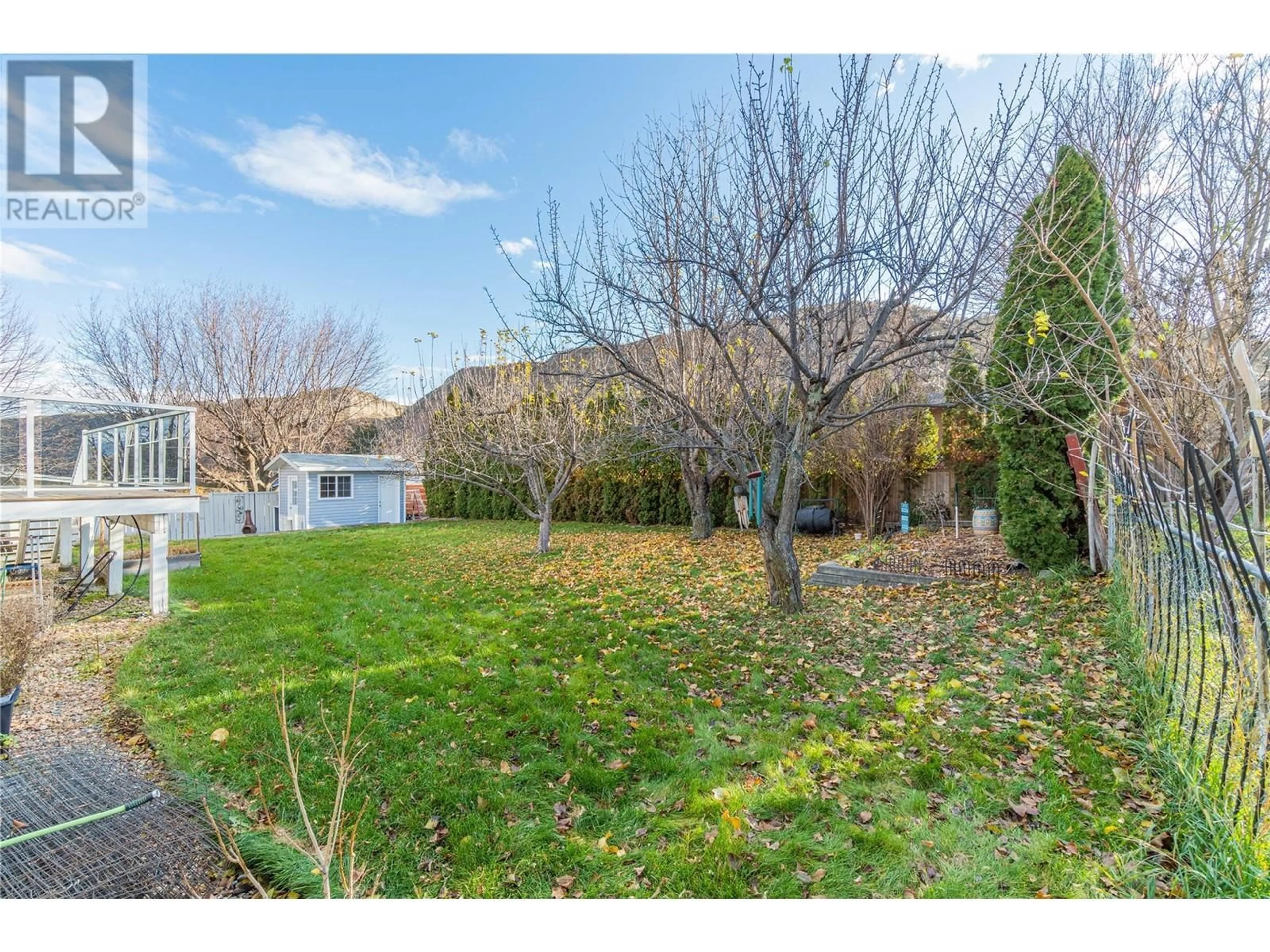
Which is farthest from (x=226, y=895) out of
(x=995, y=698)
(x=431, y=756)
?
(x=995, y=698)

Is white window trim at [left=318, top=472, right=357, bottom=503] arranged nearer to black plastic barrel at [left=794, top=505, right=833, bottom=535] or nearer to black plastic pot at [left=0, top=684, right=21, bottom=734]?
black plastic barrel at [left=794, top=505, right=833, bottom=535]

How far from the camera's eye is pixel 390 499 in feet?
55.5

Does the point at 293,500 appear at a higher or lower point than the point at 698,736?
higher

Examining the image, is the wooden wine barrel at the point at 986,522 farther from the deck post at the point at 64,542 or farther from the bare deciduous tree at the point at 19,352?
the deck post at the point at 64,542

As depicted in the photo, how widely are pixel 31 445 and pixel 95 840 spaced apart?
405cm

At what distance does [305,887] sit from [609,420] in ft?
26.1

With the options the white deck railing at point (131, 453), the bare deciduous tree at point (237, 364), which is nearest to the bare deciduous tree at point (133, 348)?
the bare deciduous tree at point (237, 364)

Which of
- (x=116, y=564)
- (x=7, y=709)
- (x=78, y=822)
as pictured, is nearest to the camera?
(x=78, y=822)

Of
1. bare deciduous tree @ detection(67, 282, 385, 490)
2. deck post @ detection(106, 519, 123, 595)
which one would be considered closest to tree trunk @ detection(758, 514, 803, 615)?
deck post @ detection(106, 519, 123, 595)

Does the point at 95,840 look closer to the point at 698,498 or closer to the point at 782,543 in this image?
the point at 782,543

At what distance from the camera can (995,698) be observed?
121 inches

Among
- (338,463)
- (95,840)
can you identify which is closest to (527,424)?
(95,840)

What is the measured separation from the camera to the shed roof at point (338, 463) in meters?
14.6
